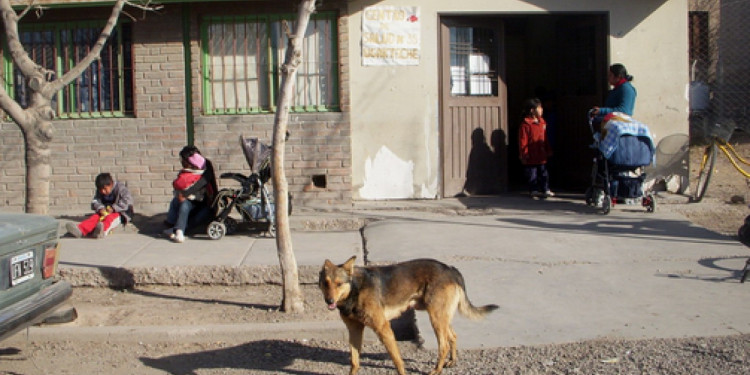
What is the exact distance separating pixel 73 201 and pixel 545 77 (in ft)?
25.8

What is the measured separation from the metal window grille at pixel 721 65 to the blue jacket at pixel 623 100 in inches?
240

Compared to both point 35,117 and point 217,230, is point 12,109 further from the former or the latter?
point 217,230

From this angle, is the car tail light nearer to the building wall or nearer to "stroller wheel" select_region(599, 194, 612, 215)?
the building wall

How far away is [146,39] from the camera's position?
10.5 metres

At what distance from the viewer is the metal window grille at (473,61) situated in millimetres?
11164

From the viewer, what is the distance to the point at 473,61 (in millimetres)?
11297

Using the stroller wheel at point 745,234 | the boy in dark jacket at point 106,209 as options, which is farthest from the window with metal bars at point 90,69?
the stroller wheel at point 745,234

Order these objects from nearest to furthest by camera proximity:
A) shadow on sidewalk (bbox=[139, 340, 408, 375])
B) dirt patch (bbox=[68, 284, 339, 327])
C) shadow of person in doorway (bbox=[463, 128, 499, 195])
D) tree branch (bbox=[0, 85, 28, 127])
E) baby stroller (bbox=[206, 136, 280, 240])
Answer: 1. shadow on sidewalk (bbox=[139, 340, 408, 375])
2. dirt patch (bbox=[68, 284, 339, 327])
3. tree branch (bbox=[0, 85, 28, 127])
4. baby stroller (bbox=[206, 136, 280, 240])
5. shadow of person in doorway (bbox=[463, 128, 499, 195])

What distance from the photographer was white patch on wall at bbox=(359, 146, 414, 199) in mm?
10883

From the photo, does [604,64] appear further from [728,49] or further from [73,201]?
[73,201]

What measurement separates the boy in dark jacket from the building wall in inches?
122

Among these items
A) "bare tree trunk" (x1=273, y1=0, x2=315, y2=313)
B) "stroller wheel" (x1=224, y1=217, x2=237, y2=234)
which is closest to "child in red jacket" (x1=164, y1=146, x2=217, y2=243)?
"stroller wheel" (x1=224, y1=217, x2=237, y2=234)

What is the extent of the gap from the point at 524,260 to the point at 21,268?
4621 mm

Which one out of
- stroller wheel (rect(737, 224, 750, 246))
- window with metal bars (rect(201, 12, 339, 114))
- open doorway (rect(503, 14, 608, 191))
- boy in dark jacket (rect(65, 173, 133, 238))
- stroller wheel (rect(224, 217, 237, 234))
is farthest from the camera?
open doorway (rect(503, 14, 608, 191))
